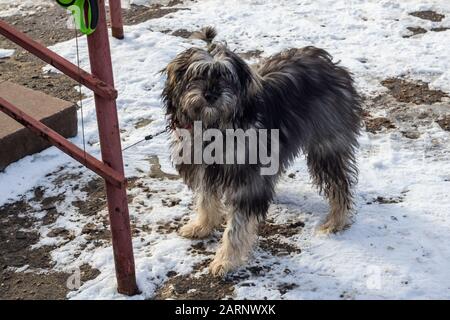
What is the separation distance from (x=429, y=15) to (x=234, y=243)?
4.84 m

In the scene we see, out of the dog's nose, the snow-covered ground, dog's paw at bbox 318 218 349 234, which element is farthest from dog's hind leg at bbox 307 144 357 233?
the dog's nose

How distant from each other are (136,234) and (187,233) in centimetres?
36

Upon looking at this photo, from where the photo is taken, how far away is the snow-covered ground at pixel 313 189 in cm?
420

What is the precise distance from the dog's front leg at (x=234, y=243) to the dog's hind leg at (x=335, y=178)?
2.14 feet

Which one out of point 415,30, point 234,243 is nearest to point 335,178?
point 234,243

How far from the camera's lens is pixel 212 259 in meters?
4.41

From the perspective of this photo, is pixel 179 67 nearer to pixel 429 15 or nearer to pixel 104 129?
pixel 104 129

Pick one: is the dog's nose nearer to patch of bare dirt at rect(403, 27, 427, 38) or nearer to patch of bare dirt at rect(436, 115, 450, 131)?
patch of bare dirt at rect(436, 115, 450, 131)

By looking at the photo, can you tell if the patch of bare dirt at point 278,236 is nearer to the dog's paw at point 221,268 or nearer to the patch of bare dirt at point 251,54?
the dog's paw at point 221,268

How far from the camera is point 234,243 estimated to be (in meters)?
4.20

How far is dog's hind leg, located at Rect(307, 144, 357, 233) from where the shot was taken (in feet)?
14.9

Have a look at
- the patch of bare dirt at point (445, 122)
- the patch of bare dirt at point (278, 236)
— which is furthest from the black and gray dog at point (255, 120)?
the patch of bare dirt at point (445, 122)

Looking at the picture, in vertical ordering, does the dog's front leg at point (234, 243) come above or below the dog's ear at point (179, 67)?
below
